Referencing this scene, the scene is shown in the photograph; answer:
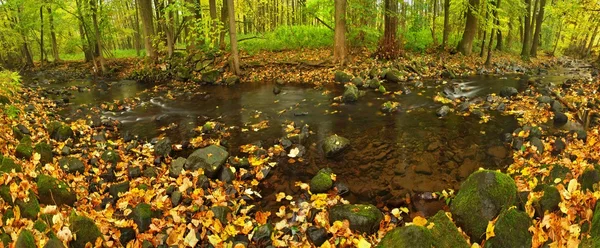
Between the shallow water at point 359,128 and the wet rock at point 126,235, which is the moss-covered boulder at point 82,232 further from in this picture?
the shallow water at point 359,128

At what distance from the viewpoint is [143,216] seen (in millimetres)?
4930

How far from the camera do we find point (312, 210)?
548cm

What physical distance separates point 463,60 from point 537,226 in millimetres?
17752

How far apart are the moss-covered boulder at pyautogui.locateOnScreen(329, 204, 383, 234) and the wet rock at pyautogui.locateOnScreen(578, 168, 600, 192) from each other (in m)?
2.58

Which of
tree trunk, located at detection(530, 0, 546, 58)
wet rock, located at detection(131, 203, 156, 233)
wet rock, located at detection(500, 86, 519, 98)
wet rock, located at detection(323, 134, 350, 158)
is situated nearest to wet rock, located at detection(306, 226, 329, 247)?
wet rock, located at detection(131, 203, 156, 233)

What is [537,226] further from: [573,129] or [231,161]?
[573,129]

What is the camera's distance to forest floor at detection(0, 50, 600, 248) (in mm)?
4066

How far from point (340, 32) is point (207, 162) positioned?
39.4 ft

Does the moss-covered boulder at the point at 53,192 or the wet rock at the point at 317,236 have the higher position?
the moss-covered boulder at the point at 53,192

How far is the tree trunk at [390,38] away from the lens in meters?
17.3

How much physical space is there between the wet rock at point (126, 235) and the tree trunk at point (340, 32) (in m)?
14.0

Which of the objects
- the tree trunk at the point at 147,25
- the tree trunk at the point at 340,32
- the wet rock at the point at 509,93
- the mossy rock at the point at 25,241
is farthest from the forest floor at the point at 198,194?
the tree trunk at the point at 147,25

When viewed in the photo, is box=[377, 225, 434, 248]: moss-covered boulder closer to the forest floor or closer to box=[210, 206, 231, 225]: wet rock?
the forest floor

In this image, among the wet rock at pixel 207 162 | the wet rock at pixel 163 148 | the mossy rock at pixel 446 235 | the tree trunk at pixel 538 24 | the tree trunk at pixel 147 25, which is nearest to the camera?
the mossy rock at pixel 446 235
